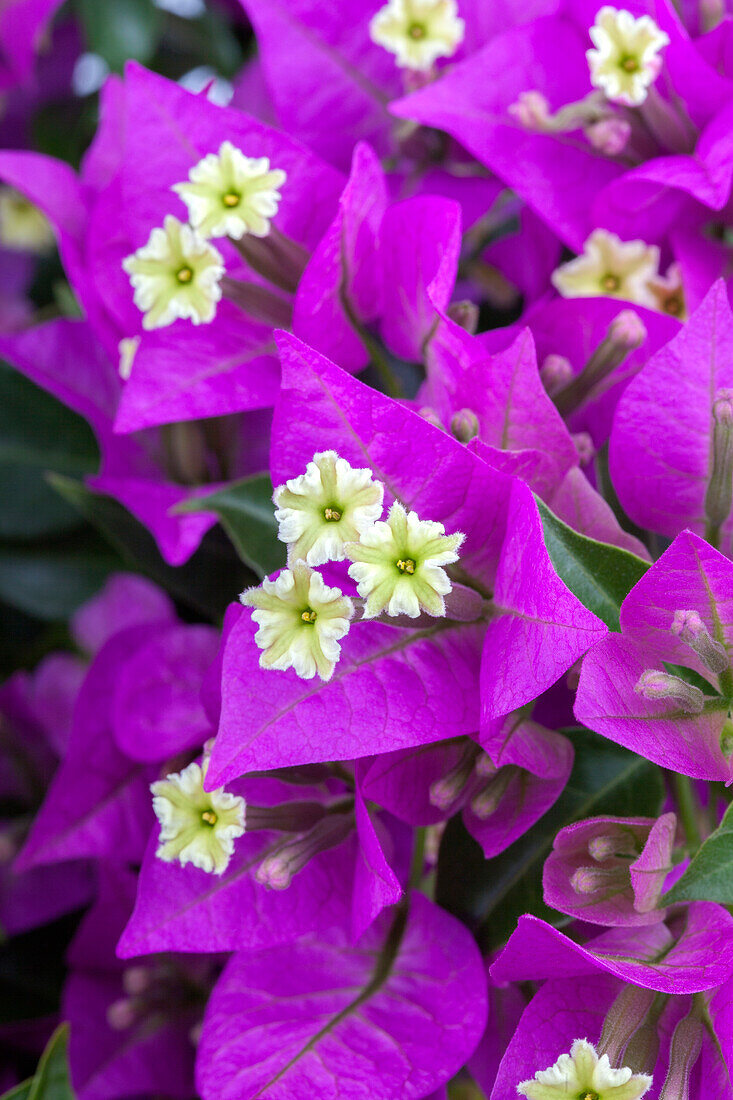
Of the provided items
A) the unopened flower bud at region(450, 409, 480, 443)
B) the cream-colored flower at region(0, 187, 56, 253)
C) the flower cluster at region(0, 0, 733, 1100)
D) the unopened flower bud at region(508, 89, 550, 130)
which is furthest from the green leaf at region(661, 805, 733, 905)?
the cream-colored flower at region(0, 187, 56, 253)

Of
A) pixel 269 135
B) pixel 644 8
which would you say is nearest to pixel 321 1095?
pixel 269 135

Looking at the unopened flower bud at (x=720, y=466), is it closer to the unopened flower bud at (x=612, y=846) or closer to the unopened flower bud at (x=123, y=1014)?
the unopened flower bud at (x=612, y=846)

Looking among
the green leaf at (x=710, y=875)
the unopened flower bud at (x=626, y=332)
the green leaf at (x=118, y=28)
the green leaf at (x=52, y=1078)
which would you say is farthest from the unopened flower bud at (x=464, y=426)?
the green leaf at (x=118, y=28)

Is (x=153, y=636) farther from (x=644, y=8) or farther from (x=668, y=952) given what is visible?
(x=644, y=8)

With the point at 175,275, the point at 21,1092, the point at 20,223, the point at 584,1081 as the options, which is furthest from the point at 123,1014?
the point at 20,223

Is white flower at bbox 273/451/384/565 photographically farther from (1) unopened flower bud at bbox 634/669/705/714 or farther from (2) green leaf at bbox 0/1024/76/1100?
(2) green leaf at bbox 0/1024/76/1100
